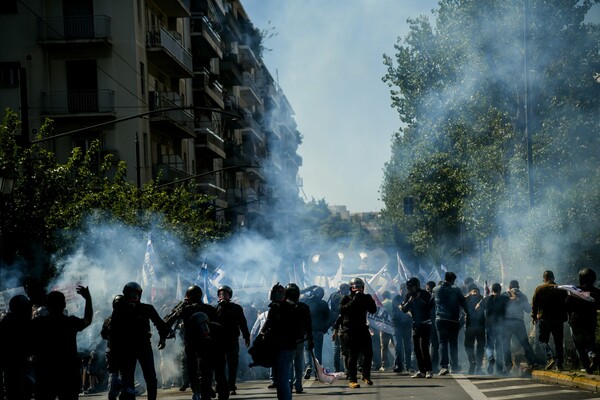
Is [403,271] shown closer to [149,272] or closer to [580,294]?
[149,272]

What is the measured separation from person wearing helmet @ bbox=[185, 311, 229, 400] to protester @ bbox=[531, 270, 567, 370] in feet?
19.8

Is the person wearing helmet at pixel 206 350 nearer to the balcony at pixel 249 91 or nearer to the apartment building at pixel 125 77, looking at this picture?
the apartment building at pixel 125 77

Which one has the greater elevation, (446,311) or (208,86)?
(208,86)

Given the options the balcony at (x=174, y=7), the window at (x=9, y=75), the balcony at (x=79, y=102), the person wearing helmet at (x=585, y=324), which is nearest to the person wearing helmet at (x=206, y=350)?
the person wearing helmet at (x=585, y=324)

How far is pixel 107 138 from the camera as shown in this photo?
1667 inches

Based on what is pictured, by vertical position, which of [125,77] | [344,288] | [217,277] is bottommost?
[344,288]

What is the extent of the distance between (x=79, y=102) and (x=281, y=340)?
99.5 ft

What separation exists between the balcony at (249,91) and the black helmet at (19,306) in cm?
6479

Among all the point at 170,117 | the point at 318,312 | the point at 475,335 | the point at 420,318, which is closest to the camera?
the point at 420,318

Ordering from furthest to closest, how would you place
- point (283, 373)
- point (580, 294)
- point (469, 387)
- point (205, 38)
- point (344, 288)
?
point (205, 38), point (344, 288), point (580, 294), point (469, 387), point (283, 373)

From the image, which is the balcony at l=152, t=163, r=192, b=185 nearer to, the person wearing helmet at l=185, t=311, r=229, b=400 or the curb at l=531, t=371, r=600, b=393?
the curb at l=531, t=371, r=600, b=393

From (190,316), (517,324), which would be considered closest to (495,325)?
(517,324)

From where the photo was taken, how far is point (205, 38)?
57.5 metres

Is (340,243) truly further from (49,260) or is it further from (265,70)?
(49,260)
